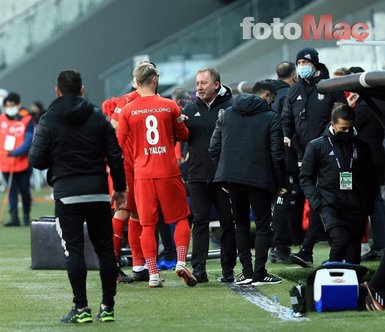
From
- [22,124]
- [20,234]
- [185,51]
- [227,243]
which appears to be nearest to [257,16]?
[185,51]

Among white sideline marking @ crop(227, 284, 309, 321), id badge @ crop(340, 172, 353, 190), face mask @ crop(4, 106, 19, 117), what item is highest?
face mask @ crop(4, 106, 19, 117)

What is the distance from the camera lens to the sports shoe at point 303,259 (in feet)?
48.0

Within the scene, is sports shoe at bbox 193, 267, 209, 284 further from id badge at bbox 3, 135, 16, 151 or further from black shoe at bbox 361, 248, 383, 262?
id badge at bbox 3, 135, 16, 151

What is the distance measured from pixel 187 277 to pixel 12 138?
34.7 ft

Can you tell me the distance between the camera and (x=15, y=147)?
75.5 feet

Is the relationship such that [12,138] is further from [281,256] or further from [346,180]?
[346,180]

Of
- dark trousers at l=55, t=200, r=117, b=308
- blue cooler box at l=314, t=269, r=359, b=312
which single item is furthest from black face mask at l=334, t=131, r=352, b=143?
dark trousers at l=55, t=200, r=117, b=308

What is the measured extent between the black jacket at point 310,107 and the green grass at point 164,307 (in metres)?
1.46

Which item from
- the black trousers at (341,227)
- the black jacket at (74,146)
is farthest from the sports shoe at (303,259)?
the black jacket at (74,146)

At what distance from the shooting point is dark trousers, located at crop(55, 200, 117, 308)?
1075 cm

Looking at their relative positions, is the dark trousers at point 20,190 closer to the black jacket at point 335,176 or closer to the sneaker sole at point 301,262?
the sneaker sole at point 301,262

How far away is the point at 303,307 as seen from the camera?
10930mm

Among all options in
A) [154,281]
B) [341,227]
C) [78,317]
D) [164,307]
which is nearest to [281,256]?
[154,281]

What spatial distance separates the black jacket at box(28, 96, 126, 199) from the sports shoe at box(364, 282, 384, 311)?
7.40ft
